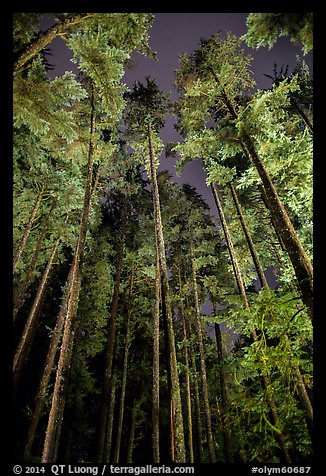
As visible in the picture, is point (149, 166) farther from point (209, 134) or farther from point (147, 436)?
point (147, 436)

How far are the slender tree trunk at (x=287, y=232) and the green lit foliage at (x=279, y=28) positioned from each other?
266 centimetres

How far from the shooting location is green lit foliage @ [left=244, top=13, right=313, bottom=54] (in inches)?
246

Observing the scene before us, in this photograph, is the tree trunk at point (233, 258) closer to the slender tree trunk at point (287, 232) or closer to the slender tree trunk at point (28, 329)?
the slender tree trunk at point (287, 232)

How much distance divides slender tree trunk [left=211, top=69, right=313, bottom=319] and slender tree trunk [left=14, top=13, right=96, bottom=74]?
17.2 ft

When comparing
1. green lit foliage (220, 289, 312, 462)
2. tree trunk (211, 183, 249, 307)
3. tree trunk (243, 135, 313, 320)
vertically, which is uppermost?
tree trunk (211, 183, 249, 307)

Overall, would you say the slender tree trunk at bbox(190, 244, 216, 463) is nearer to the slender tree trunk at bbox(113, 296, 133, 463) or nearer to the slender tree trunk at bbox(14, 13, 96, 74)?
the slender tree trunk at bbox(113, 296, 133, 463)

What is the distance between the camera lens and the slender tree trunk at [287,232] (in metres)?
6.36

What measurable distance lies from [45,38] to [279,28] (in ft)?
19.0

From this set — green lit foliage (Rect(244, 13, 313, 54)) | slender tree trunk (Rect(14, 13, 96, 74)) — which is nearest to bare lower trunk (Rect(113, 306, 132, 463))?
slender tree trunk (Rect(14, 13, 96, 74))

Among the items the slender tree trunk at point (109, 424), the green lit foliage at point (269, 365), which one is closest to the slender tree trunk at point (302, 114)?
the green lit foliage at point (269, 365)

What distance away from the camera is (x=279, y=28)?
6562 mm
